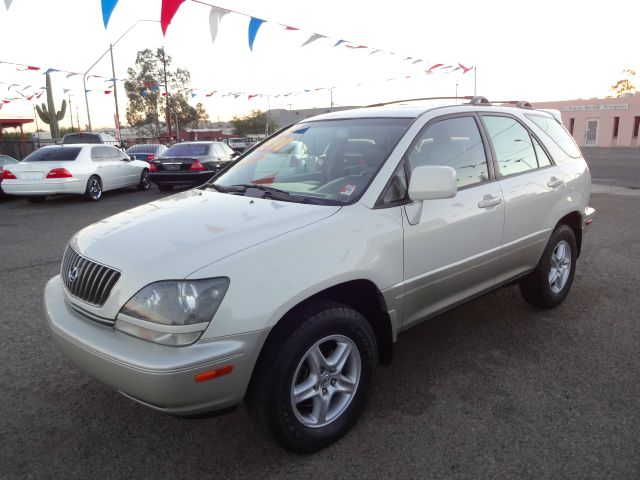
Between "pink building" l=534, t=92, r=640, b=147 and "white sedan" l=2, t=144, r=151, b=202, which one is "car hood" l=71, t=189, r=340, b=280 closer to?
"white sedan" l=2, t=144, r=151, b=202

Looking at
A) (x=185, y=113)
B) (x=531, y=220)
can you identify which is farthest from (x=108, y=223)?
(x=185, y=113)

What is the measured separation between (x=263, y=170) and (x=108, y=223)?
113 centimetres

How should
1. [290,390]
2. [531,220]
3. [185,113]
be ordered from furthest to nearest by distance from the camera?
[185,113] → [531,220] → [290,390]

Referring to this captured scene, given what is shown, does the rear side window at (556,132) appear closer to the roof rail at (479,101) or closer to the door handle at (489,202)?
the roof rail at (479,101)

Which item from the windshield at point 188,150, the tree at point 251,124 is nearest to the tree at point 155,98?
the windshield at point 188,150

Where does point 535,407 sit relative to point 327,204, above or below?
below

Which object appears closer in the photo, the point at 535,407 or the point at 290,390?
the point at 290,390

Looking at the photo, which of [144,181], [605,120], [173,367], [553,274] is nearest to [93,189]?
[144,181]

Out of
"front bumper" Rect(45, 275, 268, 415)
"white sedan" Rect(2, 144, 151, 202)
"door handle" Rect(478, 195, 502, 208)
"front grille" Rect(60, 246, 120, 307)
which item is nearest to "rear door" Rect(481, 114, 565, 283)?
"door handle" Rect(478, 195, 502, 208)

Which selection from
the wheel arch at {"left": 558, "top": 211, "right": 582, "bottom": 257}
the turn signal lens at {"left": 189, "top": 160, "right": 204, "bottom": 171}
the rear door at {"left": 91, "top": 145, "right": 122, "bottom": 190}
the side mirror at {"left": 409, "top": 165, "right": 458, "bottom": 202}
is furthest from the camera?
the turn signal lens at {"left": 189, "top": 160, "right": 204, "bottom": 171}

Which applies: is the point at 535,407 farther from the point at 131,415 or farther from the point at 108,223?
the point at 108,223

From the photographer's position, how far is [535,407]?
2.96 m

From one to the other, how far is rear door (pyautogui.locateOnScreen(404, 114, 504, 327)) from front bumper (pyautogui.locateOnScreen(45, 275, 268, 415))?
115 centimetres

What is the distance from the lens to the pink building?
152 ft
